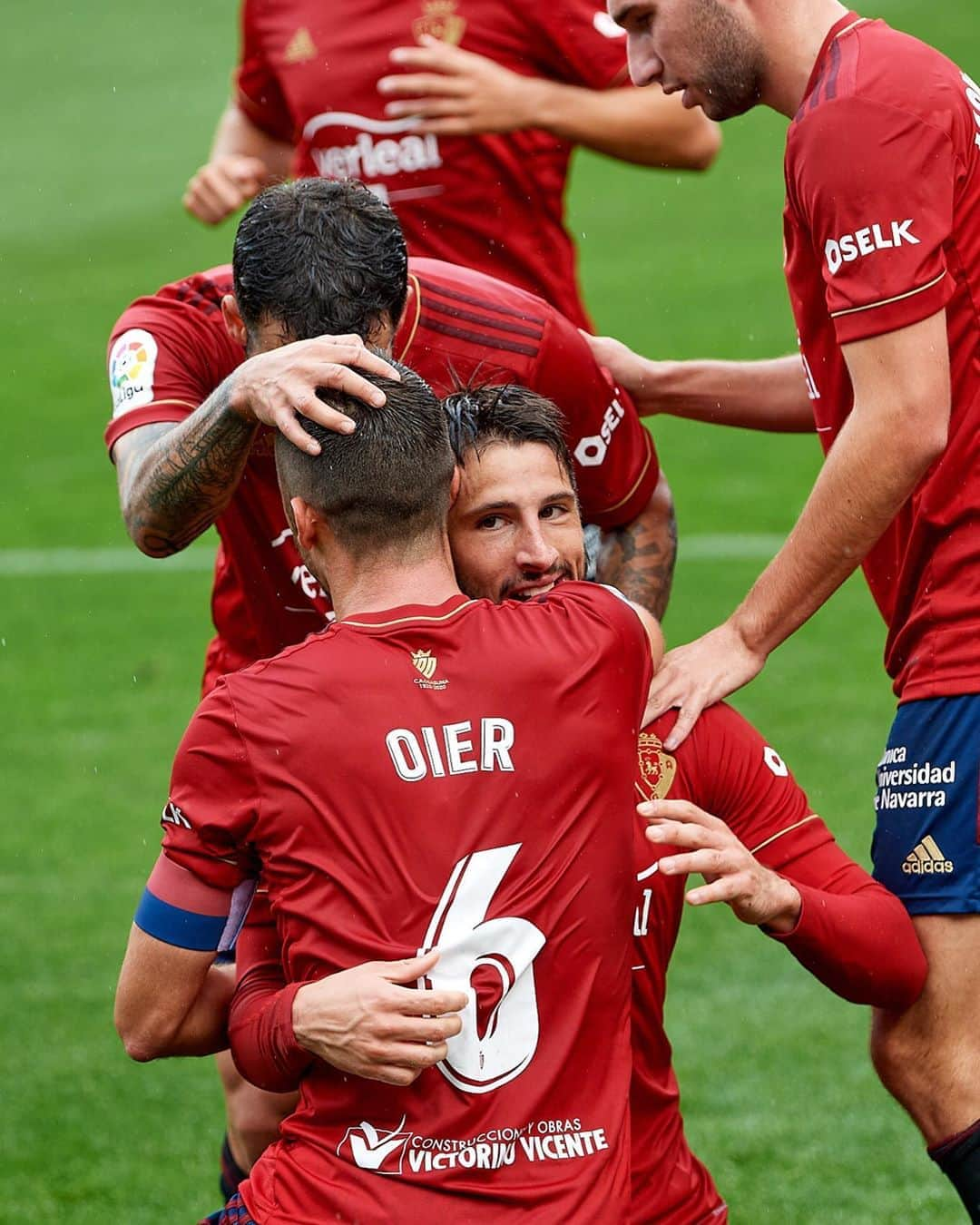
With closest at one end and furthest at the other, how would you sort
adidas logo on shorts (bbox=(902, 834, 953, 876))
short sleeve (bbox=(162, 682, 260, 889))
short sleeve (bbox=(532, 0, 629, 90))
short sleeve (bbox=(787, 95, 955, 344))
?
short sleeve (bbox=(162, 682, 260, 889)) → short sleeve (bbox=(787, 95, 955, 344)) → adidas logo on shorts (bbox=(902, 834, 953, 876)) → short sleeve (bbox=(532, 0, 629, 90))

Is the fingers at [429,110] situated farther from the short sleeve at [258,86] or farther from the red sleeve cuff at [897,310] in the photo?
the red sleeve cuff at [897,310]

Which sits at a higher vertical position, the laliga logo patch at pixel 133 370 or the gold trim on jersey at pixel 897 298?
the gold trim on jersey at pixel 897 298

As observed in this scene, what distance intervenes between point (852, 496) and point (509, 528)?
64cm

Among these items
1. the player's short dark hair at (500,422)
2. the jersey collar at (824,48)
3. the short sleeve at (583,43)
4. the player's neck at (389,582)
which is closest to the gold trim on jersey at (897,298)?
the jersey collar at (824,48)

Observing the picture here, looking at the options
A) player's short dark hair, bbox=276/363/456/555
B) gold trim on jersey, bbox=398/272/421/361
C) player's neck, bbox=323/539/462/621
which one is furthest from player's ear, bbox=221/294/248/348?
player's neck, bbox=323/539/462/621

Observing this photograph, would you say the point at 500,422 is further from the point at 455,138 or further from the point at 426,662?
the point at 455,138

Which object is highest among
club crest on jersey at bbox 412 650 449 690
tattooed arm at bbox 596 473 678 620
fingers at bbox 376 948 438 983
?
club crest on jersey at bbox 412 650 449 690

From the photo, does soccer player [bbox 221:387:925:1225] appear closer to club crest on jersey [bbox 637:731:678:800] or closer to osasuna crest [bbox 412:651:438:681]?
club crest on jersey [bbox 637:731:678:800]

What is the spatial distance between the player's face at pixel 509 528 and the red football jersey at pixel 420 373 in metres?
0.59

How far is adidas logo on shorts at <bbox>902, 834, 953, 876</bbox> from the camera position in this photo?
3.98 metres

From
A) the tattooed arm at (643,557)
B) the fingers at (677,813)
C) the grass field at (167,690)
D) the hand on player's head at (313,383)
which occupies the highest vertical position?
the hand on player's head at (313,383)

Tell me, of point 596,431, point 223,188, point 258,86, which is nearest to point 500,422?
point 596,431

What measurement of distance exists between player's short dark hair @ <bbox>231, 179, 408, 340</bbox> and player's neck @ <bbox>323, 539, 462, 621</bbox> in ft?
2.74

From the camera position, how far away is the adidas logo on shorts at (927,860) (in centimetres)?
398
